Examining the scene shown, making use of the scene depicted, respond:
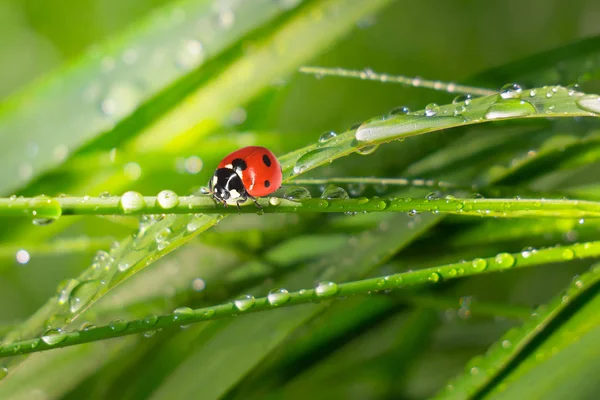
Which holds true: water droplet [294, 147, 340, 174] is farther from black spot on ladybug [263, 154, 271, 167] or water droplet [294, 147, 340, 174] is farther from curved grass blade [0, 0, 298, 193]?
curved grass blade [0, 0, 298, 193]

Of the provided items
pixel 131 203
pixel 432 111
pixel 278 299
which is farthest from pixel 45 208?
pixel 432 111

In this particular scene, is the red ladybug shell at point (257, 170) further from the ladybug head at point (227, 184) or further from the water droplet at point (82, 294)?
the water droplet at point (82, 294)

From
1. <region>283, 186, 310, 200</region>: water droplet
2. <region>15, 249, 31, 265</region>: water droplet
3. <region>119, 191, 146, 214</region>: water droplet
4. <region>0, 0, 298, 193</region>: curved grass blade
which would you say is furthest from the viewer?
<region>0, 0, 298, 193</region>: curved grass blade

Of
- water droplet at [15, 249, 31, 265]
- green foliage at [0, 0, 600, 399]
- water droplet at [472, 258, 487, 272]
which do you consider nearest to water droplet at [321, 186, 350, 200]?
green foliage at [0, 0, 600, 399]

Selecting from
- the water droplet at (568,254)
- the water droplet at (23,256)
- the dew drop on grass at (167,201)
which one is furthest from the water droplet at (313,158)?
the water droplet at (23,256)

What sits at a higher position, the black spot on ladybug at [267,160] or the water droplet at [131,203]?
the water droplet at [131,203]

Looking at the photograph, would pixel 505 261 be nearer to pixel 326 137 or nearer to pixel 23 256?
pixel 326 137
